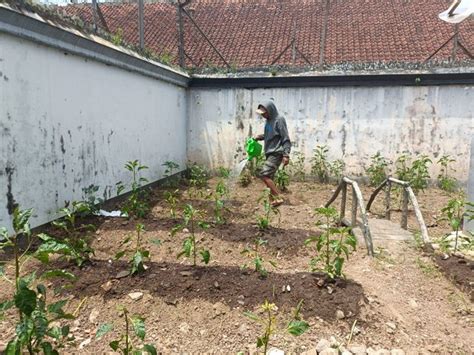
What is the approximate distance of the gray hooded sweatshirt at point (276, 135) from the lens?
19.5 feet

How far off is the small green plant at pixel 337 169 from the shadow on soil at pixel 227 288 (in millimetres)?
5572

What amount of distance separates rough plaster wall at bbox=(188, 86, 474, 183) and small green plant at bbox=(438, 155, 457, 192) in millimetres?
139

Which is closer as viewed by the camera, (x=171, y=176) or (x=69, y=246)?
(x=69, y=246)

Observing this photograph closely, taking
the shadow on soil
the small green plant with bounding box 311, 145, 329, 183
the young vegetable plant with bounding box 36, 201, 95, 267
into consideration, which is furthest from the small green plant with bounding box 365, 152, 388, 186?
the young vegetable plant with bounding box 36, 201, 95, 267

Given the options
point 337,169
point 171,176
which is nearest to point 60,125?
point 171,176

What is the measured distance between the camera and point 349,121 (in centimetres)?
821

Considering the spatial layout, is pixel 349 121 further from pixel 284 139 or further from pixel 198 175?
pixel 198 175

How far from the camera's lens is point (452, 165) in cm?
785

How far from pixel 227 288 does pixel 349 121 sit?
21.0 ft

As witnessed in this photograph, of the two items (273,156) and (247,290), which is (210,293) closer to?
(247,290)

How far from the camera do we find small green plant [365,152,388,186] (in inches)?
314

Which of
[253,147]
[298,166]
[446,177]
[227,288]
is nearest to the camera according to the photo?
[227,288]

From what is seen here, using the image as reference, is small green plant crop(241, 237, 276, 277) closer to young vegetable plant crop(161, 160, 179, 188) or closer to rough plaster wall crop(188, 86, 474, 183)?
young vegetable plant crop(161, 160, 179, 188)

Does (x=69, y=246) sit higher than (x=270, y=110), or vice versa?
(x=270, y=110)
